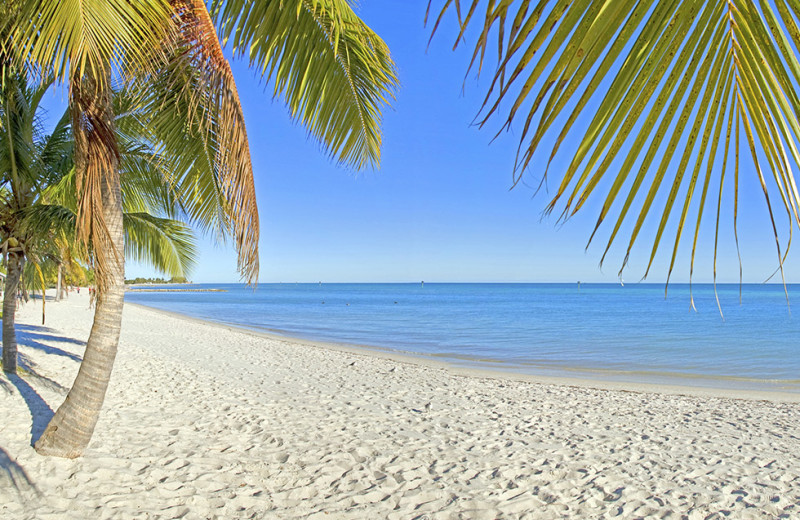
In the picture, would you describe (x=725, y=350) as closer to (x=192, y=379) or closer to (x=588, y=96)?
(x=192, y=379)

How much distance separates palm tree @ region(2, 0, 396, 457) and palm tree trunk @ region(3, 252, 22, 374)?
355 centimetres

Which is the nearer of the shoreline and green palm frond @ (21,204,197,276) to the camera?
green palm frond @ (21,204,197,276)

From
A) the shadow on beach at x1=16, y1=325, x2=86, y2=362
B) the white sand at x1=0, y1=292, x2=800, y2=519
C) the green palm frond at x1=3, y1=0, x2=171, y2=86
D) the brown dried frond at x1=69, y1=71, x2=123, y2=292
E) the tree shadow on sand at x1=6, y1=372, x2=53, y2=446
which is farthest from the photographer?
the shadow on beach at x1=16, y1=325, x2=86, y2=362

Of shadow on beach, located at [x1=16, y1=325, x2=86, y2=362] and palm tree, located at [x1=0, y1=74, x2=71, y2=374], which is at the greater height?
palm tree, located at [x1=0, y1=74, x2=71, y2=374]

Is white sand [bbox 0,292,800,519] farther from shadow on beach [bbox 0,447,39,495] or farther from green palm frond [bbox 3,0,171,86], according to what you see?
green palm frond [bbox 3,0,171,86]

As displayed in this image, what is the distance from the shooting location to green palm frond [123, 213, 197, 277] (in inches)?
329

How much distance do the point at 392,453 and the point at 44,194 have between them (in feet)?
22.0

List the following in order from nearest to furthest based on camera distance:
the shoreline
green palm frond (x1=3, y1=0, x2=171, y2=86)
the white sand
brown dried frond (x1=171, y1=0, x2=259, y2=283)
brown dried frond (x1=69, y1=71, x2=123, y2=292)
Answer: green palm frond (x1=3, y1=0, x2=171, y2=86), brown dried frond (x1=171, y1=0, x2=259, y2=283), brown dried frond (x1=69, y1=71, x2=123, y2=292), the white sand, the shoreline

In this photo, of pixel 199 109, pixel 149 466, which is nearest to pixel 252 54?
pixel 199 109

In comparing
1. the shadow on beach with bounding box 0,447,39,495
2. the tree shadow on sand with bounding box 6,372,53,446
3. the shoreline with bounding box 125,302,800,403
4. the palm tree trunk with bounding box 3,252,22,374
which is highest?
the palm tree trunk with bounding box 3,252,22,374

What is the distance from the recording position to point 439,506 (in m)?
4.02

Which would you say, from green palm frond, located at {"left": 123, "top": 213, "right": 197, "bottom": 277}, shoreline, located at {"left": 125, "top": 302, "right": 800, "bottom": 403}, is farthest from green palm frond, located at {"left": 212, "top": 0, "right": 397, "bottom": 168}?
shoreline, located at {"left": 125, "top": 302, "right": 800, "bottom": 403}

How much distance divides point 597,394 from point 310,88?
7.24 meters

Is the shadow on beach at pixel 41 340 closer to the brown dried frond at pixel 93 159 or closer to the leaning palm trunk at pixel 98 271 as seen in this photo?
the leaning palm trunk at pixel 98 271
